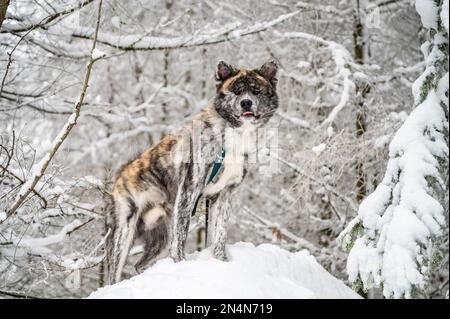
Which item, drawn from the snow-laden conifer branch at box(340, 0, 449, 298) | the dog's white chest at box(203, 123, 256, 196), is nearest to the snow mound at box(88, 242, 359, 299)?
the snow-laden conifer branch at box(340, 0, 449, 298)

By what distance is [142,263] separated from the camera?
551 centimetres

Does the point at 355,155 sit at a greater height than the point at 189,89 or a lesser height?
lesser

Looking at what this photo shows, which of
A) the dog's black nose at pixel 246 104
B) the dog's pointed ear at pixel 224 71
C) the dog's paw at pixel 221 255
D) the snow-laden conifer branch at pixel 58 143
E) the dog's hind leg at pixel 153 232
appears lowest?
the dog's paw at pixel 221 255

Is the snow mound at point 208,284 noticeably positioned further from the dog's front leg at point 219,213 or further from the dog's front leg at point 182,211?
the dog's front leg at point 219,213

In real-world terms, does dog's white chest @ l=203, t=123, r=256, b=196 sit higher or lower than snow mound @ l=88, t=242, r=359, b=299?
higher

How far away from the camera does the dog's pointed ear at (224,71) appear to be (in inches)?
212

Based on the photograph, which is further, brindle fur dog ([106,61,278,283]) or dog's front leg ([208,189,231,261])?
dog's front leg ([208,189,231,261])

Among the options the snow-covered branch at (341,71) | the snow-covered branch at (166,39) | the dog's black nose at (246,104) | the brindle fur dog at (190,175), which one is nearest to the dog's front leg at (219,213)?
the brindle fur dog at (190,175)

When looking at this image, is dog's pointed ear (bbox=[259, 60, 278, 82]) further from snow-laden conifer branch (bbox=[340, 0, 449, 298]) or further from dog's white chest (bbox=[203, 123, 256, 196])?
snow-laden conifer branch (bbox=[340, 0, 449, 298])

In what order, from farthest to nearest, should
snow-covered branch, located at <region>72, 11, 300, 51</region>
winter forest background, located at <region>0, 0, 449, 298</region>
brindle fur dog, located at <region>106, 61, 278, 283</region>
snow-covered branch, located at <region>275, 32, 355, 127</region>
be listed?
1. snow-covered branch, located at <region>275, 32, 355, 127</region>
2. snow-covered branch, located at <region>72, 11, 300, 51</region>
3. brindle fur dog, located at <region>106, 61, 278, 283</region>
4. winter forest background, located at <region>0, 0, 449, 298</region>

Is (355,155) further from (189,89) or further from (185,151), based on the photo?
(189,89)

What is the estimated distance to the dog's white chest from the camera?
5137 mm
